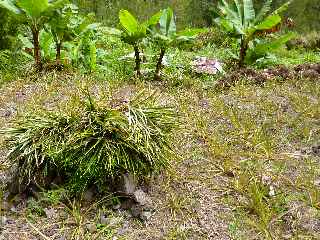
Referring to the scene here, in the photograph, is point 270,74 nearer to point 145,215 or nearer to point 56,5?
point 56,5

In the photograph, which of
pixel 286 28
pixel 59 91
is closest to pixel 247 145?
pixel 59 91

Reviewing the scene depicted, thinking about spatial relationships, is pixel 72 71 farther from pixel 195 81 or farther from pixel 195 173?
pixel 195 173

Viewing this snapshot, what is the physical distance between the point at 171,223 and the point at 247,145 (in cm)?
166

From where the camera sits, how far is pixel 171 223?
4176mm

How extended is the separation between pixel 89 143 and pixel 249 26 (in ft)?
17.1

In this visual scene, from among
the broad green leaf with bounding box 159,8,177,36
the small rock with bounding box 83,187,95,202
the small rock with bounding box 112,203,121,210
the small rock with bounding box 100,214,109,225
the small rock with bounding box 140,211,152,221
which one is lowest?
the small rock with bounding box 140,211,152,221

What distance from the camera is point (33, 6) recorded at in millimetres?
7066

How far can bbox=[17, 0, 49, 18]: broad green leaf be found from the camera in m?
7.02

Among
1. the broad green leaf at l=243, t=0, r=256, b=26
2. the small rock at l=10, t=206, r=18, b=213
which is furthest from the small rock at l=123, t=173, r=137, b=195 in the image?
the broad green leaf at l=243, t=0, r=256, b=26

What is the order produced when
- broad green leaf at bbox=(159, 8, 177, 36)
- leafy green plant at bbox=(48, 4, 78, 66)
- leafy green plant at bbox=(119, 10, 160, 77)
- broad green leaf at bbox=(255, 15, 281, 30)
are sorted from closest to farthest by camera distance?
leafy green plant at bbox=(119, 10, 160, 77)
leafy green plant at bbox=(48, 4, 78, 66)
broad green leaf at bbox=(159, 8, 177, 36)
broad green leaf at bbox=(255, 15, 281, 30)

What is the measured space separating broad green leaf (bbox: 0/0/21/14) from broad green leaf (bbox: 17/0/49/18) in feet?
0.40

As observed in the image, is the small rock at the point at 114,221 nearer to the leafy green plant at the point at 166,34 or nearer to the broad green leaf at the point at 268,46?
the leafy green plant at the point at 166,34

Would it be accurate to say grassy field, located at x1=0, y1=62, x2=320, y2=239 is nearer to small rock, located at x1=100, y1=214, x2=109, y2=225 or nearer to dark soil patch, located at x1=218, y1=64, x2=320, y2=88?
small rock, located at x1=100, y1=214, x2=109, y2=225

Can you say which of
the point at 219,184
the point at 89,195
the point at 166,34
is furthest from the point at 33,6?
the point at 219,184
